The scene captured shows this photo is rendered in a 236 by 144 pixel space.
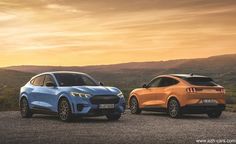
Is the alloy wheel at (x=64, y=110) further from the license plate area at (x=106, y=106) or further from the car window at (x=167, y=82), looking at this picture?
the car window at (x=167, y=82)

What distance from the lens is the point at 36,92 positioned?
20828 mm

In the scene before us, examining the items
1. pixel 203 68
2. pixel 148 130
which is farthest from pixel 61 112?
pixel 203 68

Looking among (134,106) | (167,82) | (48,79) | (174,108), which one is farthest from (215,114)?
(48,79)

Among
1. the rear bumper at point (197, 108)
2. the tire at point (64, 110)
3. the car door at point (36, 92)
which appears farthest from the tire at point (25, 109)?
the rear bumper at point (197, 108)

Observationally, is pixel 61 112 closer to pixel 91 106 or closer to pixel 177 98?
pixel 91 106

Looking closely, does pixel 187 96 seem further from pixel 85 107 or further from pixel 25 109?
pixel 25 109

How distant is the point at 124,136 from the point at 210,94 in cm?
813

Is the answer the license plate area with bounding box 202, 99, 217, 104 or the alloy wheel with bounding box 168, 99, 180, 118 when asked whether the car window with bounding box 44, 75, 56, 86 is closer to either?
the alloy wheel with bounding box 168, 99, 180, 118

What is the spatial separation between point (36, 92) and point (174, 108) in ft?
17.5

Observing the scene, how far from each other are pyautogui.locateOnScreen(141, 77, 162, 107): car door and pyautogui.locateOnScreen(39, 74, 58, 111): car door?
475 centimetres

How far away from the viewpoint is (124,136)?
548 inches

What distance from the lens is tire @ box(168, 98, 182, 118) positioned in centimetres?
2123

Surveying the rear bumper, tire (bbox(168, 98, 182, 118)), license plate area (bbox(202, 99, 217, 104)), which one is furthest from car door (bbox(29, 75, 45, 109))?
license plate area (bbox(202, 99, 217, 104))

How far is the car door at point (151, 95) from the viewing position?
2280 cm
